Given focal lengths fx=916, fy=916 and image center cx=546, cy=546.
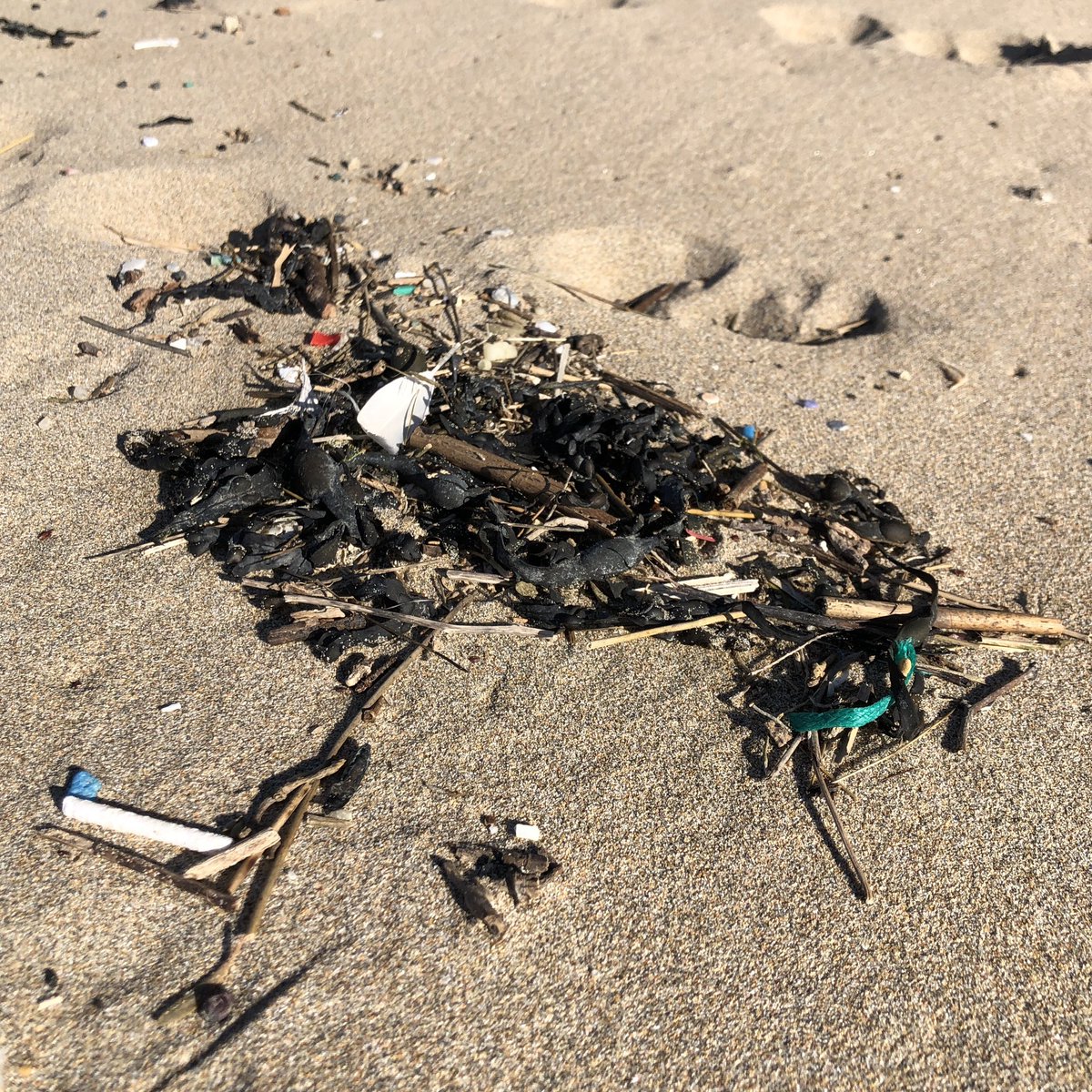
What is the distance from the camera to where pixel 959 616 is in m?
2.21

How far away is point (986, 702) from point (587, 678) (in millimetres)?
911

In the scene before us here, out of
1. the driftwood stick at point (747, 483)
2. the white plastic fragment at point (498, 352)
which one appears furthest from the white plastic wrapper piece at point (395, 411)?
the driftwood stick at point (747, 483)

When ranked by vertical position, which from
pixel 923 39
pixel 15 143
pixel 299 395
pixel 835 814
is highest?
pixel 923 39

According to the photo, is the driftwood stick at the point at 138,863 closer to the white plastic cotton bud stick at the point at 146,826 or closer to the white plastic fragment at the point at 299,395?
the white plastic cotton bud stick at the point at 146,826

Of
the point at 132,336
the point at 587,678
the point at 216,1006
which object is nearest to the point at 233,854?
the point at 216,1006

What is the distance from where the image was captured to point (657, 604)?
2197 millimetres

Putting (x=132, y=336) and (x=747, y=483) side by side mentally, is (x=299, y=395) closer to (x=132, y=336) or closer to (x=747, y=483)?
(x=132, y=336)

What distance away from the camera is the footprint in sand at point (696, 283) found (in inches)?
129

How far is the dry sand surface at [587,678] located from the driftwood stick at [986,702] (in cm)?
3

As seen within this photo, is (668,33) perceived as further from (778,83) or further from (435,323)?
(435,323)

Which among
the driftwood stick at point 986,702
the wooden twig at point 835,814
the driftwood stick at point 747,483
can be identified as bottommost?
the wooden twig at point 835,814

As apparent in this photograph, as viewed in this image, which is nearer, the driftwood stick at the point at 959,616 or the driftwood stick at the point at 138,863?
the driftwood stick at the point at 138,863

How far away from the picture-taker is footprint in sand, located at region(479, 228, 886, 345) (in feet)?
10.7

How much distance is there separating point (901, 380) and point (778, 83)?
7.71 feet
